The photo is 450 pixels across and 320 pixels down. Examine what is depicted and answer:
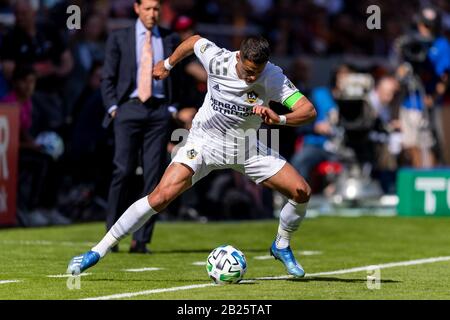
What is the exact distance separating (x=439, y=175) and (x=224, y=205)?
3.58 metres

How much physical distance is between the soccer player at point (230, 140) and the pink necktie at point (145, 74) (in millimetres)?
2163

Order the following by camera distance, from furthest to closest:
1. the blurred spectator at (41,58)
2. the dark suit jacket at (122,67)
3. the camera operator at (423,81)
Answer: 1. the camera operator at (423,81)
2. the blurred spectator at (41,58)
3. the dark suit jacket at (122,67)

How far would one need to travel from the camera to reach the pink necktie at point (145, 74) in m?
13.3

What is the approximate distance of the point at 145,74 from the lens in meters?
13.3

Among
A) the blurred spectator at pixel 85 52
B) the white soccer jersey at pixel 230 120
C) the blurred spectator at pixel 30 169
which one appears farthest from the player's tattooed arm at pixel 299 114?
the blurred spectator at pixel 85 52

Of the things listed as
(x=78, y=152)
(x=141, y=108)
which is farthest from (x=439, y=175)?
(x=141, y=108)

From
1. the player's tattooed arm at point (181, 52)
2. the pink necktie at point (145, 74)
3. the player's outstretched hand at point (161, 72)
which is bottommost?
the pink necktie at point (145, 74)

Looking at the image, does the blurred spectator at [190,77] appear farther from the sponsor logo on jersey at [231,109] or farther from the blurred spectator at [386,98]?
the blurred spectator at [386,98]

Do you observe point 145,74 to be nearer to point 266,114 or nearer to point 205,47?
point 205,47

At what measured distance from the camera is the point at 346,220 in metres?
19.0

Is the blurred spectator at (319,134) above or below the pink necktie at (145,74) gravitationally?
below

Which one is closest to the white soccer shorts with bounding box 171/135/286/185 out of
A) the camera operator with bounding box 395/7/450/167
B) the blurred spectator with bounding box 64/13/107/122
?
the blurred spectator with bounding box 64/13/107/122

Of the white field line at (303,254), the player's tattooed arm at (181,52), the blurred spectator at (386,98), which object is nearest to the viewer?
the player's tattooed arm at (181,52)
